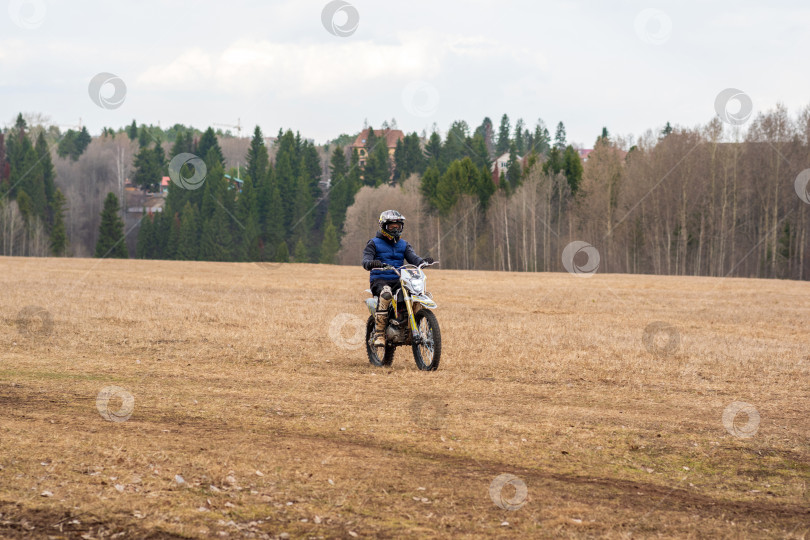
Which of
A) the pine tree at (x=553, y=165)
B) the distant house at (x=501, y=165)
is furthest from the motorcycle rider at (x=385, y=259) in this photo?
the distant house at (x=501, y=165)

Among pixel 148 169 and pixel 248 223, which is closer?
pixel 248 223

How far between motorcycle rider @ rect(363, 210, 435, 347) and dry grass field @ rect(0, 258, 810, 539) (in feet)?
3.09

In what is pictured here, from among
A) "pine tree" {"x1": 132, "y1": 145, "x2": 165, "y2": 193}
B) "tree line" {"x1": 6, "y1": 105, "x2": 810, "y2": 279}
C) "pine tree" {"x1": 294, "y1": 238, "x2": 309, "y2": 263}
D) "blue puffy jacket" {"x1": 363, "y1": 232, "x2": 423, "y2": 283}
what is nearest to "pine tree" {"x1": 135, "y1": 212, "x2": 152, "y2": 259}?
"tree line" {"x1": 6, "y1": 105, "x2": 810, "y2": 279}

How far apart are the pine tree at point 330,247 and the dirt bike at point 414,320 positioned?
110940 millimetres

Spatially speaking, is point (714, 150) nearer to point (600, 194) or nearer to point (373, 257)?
point (600, 194)

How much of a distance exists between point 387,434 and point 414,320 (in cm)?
503

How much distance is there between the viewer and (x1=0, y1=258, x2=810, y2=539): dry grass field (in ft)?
21.6

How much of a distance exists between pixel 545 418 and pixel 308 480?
4172 mm

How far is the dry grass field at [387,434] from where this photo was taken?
6.58 m

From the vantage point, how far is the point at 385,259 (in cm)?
1475

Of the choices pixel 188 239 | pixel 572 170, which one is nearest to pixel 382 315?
pixel 572 170

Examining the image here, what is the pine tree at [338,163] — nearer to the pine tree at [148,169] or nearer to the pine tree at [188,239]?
the pine tree at [188,239]

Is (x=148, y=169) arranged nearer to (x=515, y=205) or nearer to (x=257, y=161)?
(x=257, y=161)

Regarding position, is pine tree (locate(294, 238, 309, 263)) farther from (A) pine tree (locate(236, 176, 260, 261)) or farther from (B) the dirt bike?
(B) the dirt bike
